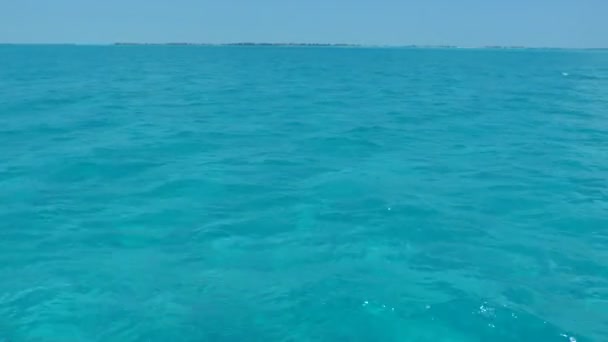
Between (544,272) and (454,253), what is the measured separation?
1904 mm

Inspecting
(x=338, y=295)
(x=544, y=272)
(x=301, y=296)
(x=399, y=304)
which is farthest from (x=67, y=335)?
(x=544, y=272)

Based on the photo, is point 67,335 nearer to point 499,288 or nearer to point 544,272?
point 499,288

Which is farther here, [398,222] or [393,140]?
[393,140]

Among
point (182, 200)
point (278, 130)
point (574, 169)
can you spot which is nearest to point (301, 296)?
point (182, 200)

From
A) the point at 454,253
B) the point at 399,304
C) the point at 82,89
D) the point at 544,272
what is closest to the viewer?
the point at 399,304

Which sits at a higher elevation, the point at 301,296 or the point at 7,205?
the point at 7,205

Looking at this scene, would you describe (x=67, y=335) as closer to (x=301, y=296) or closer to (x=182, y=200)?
(x=301, y=296)

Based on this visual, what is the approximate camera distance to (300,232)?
13.6 meters

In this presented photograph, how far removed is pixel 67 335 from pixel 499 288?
8.04 metres

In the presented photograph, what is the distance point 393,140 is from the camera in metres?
24.4

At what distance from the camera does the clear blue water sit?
31.9 ft

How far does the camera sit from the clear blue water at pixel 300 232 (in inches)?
382

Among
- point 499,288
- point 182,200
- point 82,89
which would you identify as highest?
point 82,89

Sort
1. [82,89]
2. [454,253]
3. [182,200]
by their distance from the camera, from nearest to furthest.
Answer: [454,253] → [182,200] → [82,89]
